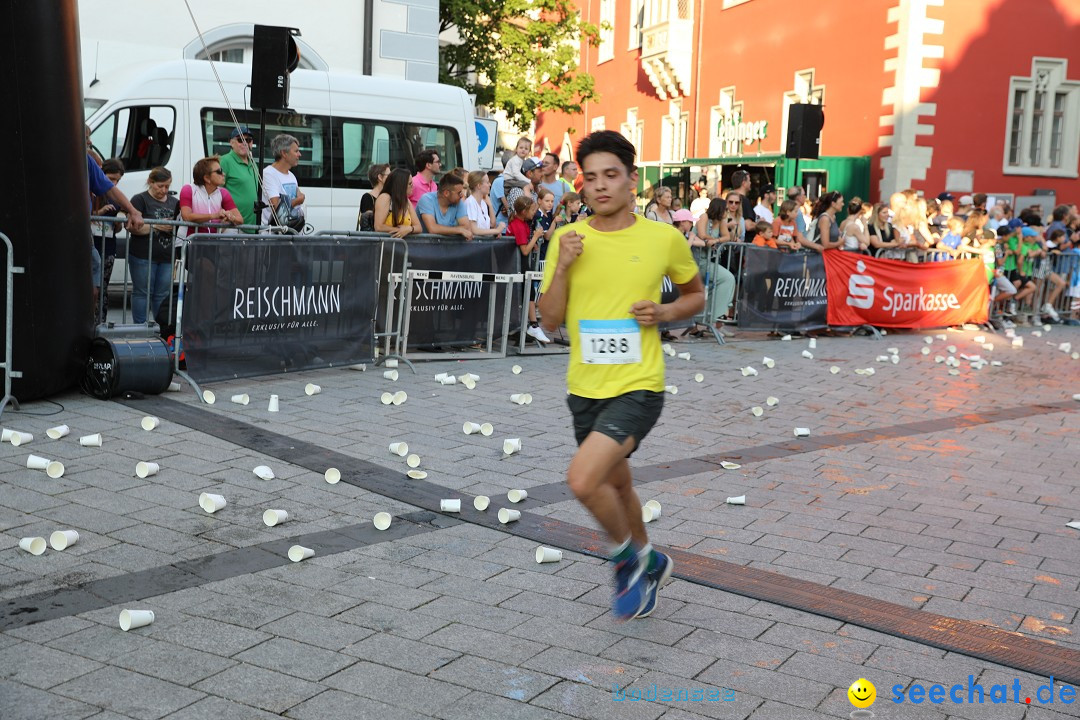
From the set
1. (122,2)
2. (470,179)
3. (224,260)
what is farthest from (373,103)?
(224,260)

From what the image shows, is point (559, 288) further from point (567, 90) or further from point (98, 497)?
point (567, 90)

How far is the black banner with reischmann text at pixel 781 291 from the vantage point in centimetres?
1371

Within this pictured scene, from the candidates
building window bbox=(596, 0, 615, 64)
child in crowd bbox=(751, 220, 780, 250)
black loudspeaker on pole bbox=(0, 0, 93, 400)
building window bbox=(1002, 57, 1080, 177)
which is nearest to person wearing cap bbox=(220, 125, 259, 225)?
black loudspeaker on pole bbox=(0, 0, 93, 400)

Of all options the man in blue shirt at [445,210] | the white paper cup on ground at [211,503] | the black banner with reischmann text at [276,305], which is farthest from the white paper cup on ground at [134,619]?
the man in blue shirt at [445,210]

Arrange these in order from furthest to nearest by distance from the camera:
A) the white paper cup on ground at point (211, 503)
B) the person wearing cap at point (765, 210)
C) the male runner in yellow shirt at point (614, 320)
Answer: the person wearing cap at point (765, 210), the white paper cup on ground at point (211, 503), the male runner in yellow shirt at point (614, 320)

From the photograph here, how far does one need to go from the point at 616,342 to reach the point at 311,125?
11.5 metres

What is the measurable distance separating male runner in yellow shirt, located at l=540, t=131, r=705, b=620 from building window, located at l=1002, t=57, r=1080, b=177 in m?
24.5

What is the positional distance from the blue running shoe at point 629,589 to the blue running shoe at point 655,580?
0.05 meters

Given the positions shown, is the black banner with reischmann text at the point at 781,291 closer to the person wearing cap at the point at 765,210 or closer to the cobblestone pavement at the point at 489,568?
the person wearing cap at the point at 765,210

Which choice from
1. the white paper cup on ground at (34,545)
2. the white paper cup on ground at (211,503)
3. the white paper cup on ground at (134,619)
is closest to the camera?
the white paper cup on ground at (134,619)

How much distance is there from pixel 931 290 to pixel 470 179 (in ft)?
23.5

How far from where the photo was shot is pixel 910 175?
2503 cm

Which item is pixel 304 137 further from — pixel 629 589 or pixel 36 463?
pixel 629 589

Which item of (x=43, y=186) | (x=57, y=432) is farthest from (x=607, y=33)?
(x=57, y=432)
